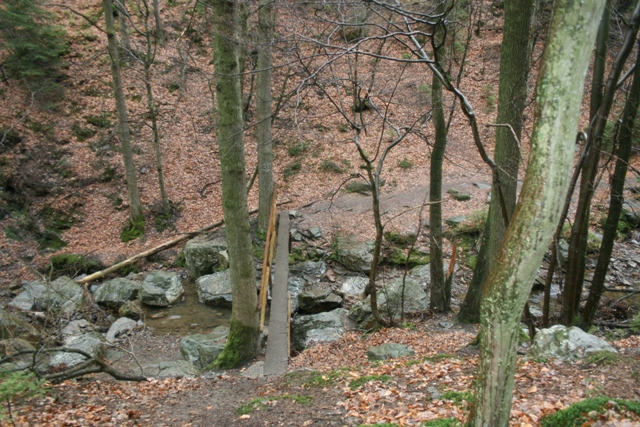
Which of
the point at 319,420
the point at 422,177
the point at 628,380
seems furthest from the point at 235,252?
the point at 422,177

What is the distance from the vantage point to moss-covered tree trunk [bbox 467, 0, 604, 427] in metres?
2.12

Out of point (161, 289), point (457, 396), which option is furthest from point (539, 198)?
point (161, 289)

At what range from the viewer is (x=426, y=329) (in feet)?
26.6

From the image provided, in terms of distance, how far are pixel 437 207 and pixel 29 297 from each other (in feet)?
31.0

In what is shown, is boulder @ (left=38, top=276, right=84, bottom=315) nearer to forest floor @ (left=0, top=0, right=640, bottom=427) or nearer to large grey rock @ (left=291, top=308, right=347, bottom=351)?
forest floor @ (left=0, top=0, right=640, bottom=427)

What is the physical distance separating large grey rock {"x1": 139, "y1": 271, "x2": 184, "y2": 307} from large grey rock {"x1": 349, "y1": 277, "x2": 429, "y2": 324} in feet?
14.9

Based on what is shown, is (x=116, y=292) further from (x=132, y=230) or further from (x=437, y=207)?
(x=437, y=207)

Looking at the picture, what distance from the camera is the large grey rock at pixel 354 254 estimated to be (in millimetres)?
11719

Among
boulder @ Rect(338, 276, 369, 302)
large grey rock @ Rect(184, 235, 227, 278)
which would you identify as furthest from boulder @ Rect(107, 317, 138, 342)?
boulder @ Rect(338, 276, 369, 302)

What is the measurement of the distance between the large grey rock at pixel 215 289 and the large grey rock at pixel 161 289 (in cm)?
55

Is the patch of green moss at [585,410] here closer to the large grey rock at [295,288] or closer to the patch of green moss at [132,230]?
the large grey rock at [295,288]

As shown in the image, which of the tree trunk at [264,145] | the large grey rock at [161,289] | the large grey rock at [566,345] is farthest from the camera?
the tree trunk at [264,145]

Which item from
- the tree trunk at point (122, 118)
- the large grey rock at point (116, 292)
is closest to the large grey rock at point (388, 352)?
the large grey rock at point (116, 292)

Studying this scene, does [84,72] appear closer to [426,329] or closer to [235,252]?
[235,252]
